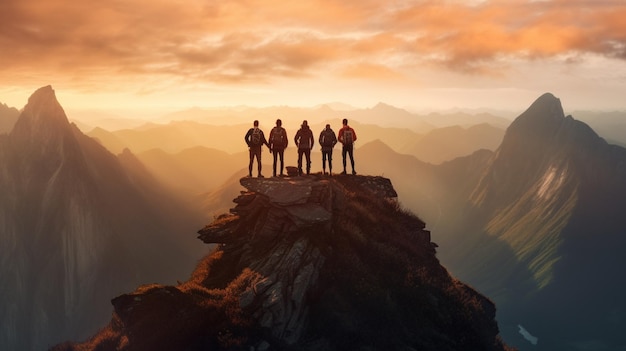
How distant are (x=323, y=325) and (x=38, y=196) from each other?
498 feet

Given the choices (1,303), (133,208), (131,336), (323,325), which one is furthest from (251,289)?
(133,208)

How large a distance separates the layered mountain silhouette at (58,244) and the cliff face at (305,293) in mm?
115363

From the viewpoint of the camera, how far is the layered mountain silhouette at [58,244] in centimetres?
12862

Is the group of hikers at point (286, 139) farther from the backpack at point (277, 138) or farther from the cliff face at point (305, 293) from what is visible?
the cliff face at point (305, 293)

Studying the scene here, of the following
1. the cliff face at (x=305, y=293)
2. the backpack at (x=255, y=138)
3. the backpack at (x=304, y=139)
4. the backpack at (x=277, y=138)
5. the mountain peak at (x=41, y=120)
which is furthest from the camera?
the mountain peak at (x=41, y=120)

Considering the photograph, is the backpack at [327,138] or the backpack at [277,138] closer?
the backpack at [277,138]

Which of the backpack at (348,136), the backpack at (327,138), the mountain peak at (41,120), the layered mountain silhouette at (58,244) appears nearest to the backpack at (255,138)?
the backpack at (327,138)

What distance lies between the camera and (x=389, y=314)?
2261 centimetres

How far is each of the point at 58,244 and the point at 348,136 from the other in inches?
5369

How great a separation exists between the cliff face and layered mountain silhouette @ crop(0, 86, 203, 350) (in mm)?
115363

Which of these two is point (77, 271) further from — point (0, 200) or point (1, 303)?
point (0, 200)

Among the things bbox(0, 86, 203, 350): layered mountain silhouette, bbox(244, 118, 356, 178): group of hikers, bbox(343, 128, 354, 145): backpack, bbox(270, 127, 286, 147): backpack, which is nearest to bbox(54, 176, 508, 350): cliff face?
bbox(244, 118, 356, 178): group of hikers

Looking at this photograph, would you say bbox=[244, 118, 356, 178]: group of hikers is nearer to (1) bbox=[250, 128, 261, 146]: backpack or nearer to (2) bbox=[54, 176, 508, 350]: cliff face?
(1) bbox=[250, 128, 261, 146]: backpack

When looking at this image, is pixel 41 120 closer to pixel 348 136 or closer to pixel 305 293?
pixel 348 136
